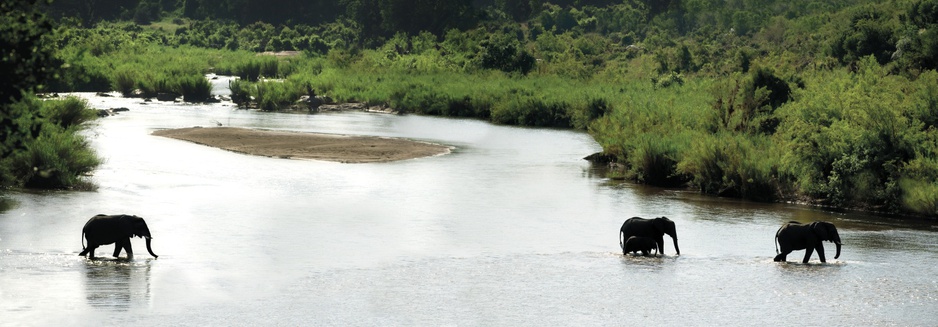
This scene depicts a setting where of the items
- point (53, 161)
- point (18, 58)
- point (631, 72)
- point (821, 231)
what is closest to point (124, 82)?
point (631, 72)

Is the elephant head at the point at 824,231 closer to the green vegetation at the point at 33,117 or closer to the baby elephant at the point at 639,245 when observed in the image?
the baby elephant at the point at 639,245

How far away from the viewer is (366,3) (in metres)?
118

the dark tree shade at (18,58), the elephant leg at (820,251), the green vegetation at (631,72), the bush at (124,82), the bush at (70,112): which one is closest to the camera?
the dark tree shade at (18,58)

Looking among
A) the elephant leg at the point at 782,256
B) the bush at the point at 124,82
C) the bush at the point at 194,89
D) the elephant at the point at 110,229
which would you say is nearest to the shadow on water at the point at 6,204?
the elephant at the point at 110,229

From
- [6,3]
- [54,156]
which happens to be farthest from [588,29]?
[6,3]

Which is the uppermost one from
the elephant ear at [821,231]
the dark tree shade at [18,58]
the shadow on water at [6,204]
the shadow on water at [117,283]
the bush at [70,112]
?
the dark tree shade at [18,58]

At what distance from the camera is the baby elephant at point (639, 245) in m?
22.9

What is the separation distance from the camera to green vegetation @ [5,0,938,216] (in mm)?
31625

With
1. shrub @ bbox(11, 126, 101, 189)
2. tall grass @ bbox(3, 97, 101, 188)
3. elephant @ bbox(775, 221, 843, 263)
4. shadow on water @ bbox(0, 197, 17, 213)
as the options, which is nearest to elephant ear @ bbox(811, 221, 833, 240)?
elephant @ bbox(775, 221, 843, 263)

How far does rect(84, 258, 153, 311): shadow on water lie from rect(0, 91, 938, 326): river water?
1.9 inches

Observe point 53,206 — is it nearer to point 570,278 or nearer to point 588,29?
point 570,278

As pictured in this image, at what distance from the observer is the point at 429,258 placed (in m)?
22.8

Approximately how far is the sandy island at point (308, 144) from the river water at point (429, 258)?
15.1ft

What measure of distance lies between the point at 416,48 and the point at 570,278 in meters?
74.0
